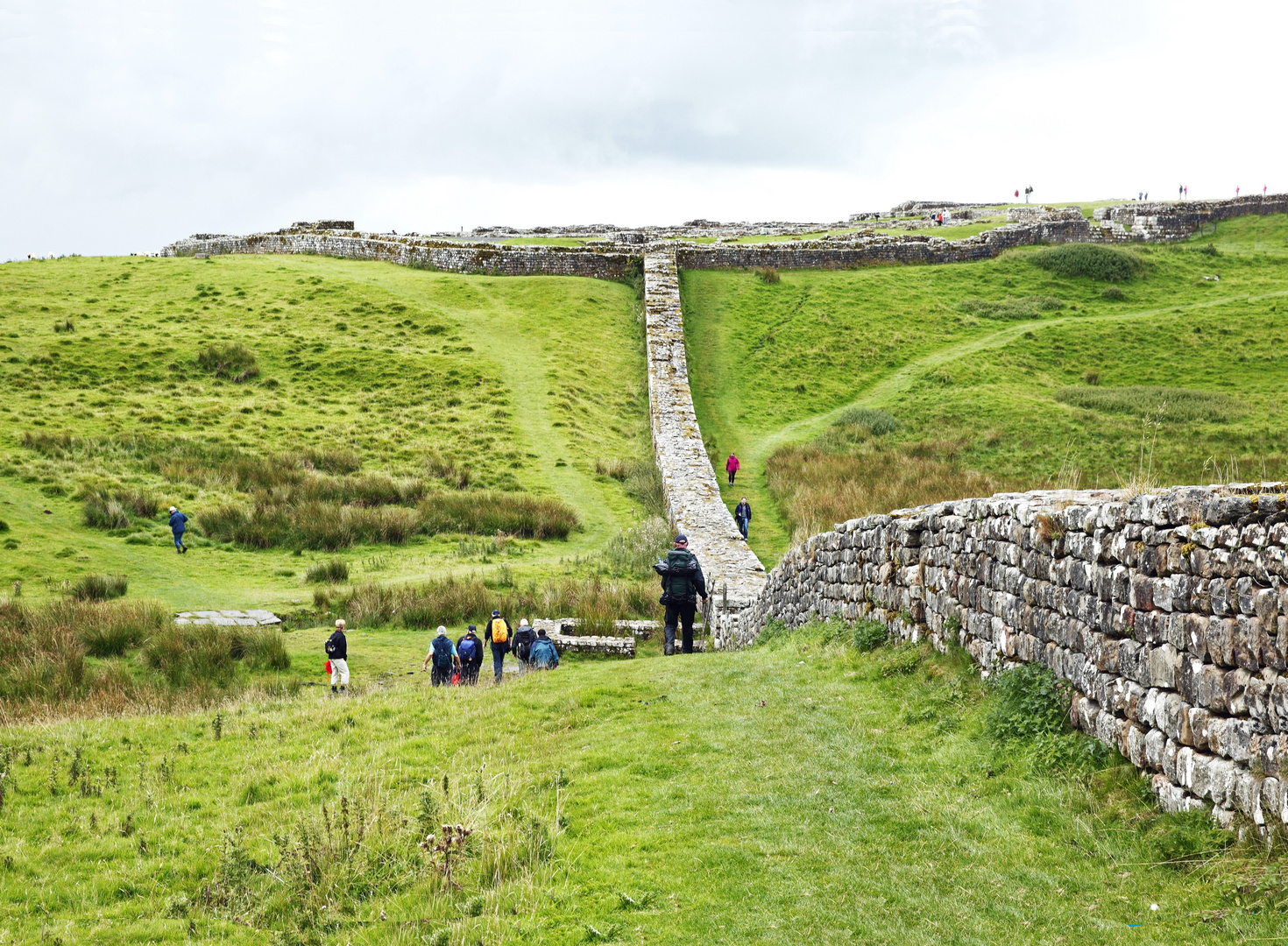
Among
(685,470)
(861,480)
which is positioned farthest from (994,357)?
(685,470)

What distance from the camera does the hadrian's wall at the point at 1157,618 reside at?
16.1 ft

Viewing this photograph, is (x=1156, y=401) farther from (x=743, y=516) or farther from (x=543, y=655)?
(x=543, y=655)

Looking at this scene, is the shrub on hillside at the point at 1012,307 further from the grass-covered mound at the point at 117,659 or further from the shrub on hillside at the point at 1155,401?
the grass-covered mound at the point at 117,659

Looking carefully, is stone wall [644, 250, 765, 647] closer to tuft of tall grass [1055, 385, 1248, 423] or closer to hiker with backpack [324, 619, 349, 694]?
hiker with backpack [324, 619, 349, 694]

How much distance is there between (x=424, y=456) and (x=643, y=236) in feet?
113

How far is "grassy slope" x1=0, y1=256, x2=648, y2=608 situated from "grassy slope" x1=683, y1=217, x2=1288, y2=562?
4563mm

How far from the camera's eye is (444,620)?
19.2 metres

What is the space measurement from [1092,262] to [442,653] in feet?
151

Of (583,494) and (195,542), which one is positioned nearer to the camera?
(195,542)

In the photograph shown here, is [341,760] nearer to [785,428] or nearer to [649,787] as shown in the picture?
[649,787]

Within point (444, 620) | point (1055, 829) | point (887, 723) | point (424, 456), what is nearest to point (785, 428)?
point (424, 456)

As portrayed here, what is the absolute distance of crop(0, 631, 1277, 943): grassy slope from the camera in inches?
202

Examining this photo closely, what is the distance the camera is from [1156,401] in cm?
3288

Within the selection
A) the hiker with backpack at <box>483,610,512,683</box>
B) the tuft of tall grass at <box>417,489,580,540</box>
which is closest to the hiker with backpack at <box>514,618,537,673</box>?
the hiker with backpack at <box>483,610,512,683</box>
